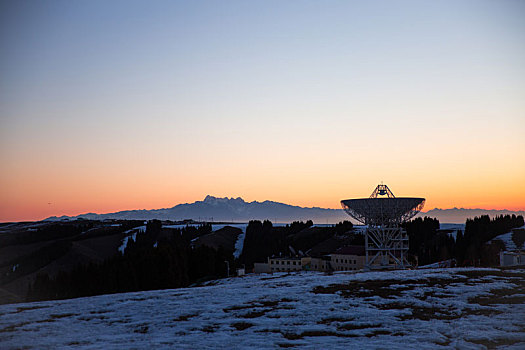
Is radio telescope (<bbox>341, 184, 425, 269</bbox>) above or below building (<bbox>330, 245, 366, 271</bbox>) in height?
above

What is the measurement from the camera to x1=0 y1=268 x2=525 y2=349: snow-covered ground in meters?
21.7

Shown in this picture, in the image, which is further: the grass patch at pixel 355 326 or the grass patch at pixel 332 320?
the grass patch at pixel 332 320

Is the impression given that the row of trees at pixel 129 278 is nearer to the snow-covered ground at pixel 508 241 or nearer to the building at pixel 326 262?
the building at pixel 326 262

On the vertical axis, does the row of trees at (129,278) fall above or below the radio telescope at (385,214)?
below

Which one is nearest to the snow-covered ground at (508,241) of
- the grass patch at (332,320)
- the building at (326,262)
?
the building at (326,262)

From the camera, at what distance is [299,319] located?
26.9m

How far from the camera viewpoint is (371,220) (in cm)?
7962

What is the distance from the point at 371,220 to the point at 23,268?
139480mm

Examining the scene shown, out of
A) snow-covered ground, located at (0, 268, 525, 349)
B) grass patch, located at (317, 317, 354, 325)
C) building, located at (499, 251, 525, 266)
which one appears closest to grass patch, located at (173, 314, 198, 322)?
snow-covered ground, located at (0, 268, 525, 349)

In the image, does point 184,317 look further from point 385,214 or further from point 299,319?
point 385,214

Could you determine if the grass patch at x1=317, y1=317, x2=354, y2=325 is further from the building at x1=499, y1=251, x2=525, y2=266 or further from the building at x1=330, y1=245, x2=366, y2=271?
the building at x1=330, y1=245, x2=366, y2=271

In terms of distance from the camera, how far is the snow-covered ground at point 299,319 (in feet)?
71.2

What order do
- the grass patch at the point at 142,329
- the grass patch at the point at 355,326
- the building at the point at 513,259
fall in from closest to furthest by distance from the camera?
the grass patch at the point at 355,326, the grass patch at the point at 142,329, the building at the point at 513,259

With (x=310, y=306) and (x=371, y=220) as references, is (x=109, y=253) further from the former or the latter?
(x=310, y=306)
